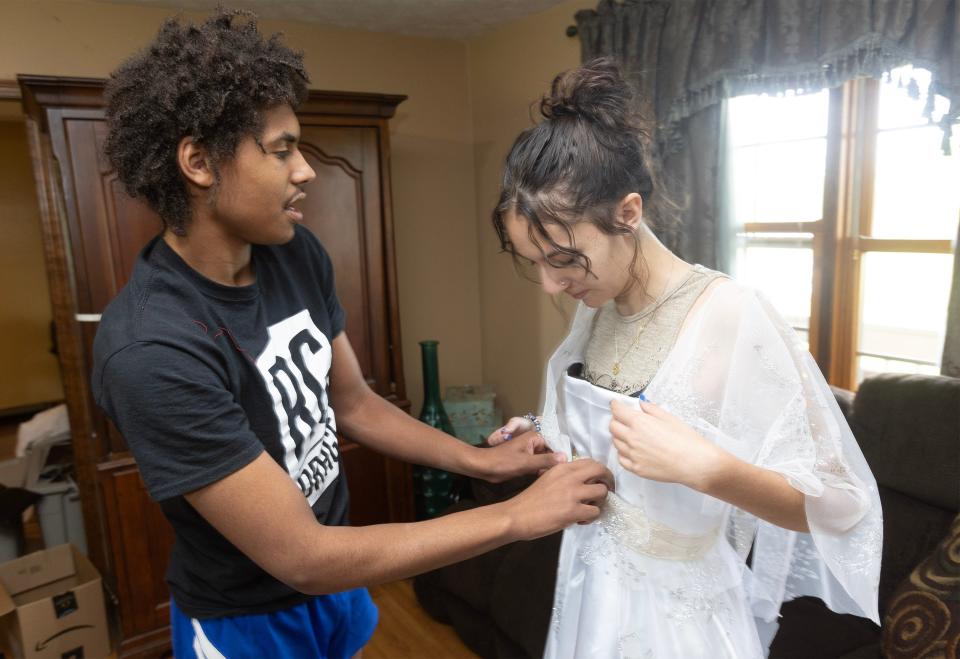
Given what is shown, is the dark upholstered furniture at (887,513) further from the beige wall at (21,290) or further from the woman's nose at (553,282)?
the beige wall at (21,290)

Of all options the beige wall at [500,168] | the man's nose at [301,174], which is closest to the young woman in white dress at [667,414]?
the man's nose at [301,174]

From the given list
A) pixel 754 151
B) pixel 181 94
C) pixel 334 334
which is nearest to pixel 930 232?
pixel 754 151

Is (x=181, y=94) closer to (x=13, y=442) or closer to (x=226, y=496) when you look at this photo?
(x=226, y=496)

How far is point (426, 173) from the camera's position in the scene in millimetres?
3584

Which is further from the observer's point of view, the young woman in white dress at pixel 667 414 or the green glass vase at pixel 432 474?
the green glass vase at pixel 432 474

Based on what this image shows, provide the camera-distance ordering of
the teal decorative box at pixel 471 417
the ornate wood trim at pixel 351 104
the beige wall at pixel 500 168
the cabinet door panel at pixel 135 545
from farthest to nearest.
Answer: the teal decorative box at pixel 471 417
the beige wall at pixel 500 168
the ornate wood trim at pixel 351 104
the cabinet door panel at pixel 135 545

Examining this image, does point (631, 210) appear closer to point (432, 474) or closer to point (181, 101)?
point (181, 101)

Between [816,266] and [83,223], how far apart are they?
253 cm

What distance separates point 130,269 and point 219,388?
159cm

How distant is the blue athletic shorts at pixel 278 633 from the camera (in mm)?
1165

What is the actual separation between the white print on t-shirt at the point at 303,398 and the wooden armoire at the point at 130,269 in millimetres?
1256

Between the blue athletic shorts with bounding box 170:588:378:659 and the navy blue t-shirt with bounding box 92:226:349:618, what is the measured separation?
0.03 meters

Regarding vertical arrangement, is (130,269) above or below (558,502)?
above

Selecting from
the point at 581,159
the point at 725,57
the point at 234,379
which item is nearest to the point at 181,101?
the point at 234,379
